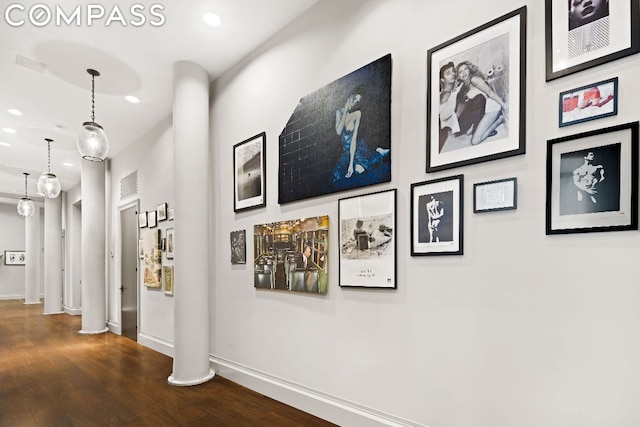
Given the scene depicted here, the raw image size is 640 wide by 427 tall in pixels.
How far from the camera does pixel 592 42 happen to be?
5.79 ft

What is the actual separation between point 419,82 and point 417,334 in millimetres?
1777

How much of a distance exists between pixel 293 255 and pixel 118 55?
309 cm

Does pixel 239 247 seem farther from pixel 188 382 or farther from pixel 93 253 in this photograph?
pixel 93 253

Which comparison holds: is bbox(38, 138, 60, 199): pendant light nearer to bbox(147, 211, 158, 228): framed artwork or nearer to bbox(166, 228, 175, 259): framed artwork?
bbox(147, 211, 158, 228): framed artwork

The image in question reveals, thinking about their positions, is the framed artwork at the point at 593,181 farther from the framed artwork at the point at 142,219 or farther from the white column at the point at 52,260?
the white column at the point at 52,260

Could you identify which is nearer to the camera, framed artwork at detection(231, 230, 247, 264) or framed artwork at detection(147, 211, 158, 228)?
framed artwork at detection(231, 230, 247, 264)

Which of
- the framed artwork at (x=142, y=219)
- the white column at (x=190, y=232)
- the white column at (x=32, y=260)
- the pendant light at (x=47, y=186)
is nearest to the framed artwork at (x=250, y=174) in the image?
the white column at (x=190, y=232)

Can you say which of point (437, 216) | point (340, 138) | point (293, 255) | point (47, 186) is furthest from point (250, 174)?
point (47, 186)

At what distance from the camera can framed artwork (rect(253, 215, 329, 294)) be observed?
304 centimetres

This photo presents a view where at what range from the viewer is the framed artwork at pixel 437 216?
2211 millimetres

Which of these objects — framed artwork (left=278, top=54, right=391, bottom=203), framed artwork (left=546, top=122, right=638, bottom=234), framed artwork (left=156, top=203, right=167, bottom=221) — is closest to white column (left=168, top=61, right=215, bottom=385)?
framed artwork (left=278, top=54, right=391, bottom=203)

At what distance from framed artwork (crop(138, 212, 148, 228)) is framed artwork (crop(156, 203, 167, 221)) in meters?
0.54

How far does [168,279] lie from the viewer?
5.29 meters

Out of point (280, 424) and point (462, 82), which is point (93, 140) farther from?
point (462, 82)
